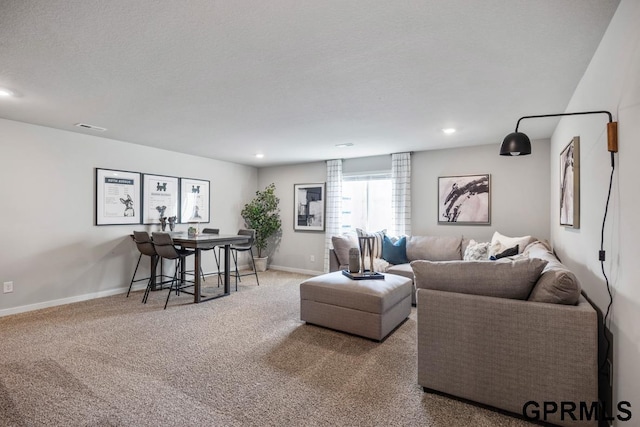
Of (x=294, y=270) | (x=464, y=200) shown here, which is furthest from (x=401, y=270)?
(x=294, y=270)

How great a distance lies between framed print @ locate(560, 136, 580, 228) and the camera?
96.0 inches

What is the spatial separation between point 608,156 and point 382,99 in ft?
5.70

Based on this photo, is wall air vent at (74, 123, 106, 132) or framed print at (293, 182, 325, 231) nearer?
wall air vent at (74, 123, 106, 132)

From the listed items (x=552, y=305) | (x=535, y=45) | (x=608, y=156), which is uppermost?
(x=535, y=45)

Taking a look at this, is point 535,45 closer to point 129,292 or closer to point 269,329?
point 269,329

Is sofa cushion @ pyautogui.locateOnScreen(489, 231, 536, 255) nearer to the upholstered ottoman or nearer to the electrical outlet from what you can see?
the upholstered ottoman

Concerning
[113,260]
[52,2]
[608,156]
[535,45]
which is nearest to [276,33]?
[52,2]

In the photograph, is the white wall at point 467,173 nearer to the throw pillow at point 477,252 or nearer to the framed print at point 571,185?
the throw pillow at point 477,252

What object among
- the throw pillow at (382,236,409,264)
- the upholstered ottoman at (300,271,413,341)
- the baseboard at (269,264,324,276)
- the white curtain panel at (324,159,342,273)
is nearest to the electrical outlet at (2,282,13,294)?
the upholstered ottoman at (300,271,413,341)

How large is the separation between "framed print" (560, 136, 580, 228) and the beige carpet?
165 centimetres

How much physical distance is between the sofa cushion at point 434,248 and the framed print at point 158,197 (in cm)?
399

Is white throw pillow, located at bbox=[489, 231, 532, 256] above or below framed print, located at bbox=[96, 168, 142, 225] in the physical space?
below

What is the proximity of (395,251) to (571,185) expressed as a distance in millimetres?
2514

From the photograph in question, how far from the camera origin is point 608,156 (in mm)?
1764
